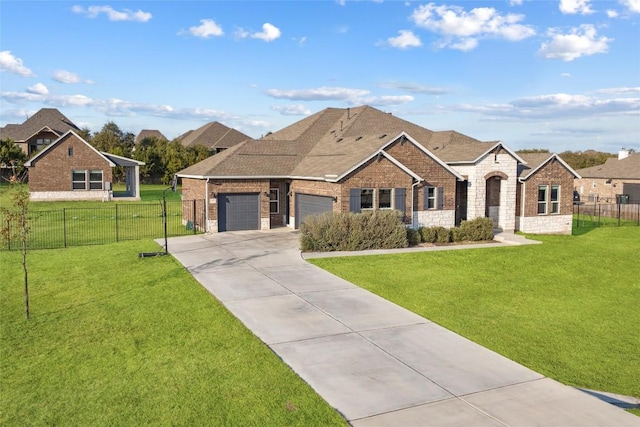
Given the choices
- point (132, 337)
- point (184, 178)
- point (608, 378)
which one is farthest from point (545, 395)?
point (184, 178)

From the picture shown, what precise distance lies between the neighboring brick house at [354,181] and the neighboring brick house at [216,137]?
44480 mm

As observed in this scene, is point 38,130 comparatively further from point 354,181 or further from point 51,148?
point 354,181

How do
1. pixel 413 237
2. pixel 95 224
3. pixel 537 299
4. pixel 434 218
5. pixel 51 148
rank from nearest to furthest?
pixel 537 299 → pixel 413 237 → pixel 434 218 → pixel 95 224 → pixel 51 148

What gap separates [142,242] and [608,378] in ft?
61.3

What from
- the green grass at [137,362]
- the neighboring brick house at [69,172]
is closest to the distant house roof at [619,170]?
the neighboring brick house at [69,172]

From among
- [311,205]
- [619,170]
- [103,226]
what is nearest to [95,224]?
[103,226]

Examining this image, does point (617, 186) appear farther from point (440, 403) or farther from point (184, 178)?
point (440, 403)

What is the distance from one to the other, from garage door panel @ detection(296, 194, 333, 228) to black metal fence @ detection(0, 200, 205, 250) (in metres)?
5.03

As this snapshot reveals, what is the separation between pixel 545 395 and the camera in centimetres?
821

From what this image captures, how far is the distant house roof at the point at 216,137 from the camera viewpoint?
7500 cm

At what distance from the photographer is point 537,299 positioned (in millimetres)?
14555

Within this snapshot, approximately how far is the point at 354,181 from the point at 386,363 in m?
15.1

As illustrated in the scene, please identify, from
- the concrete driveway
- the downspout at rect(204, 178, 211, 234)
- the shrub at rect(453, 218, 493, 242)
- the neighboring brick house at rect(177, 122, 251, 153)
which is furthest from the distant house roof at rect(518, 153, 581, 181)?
the neighboring brick house at rect(177, 122, 251, 153)

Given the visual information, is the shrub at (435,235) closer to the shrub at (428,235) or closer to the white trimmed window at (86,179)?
the shrub at (428,235)
